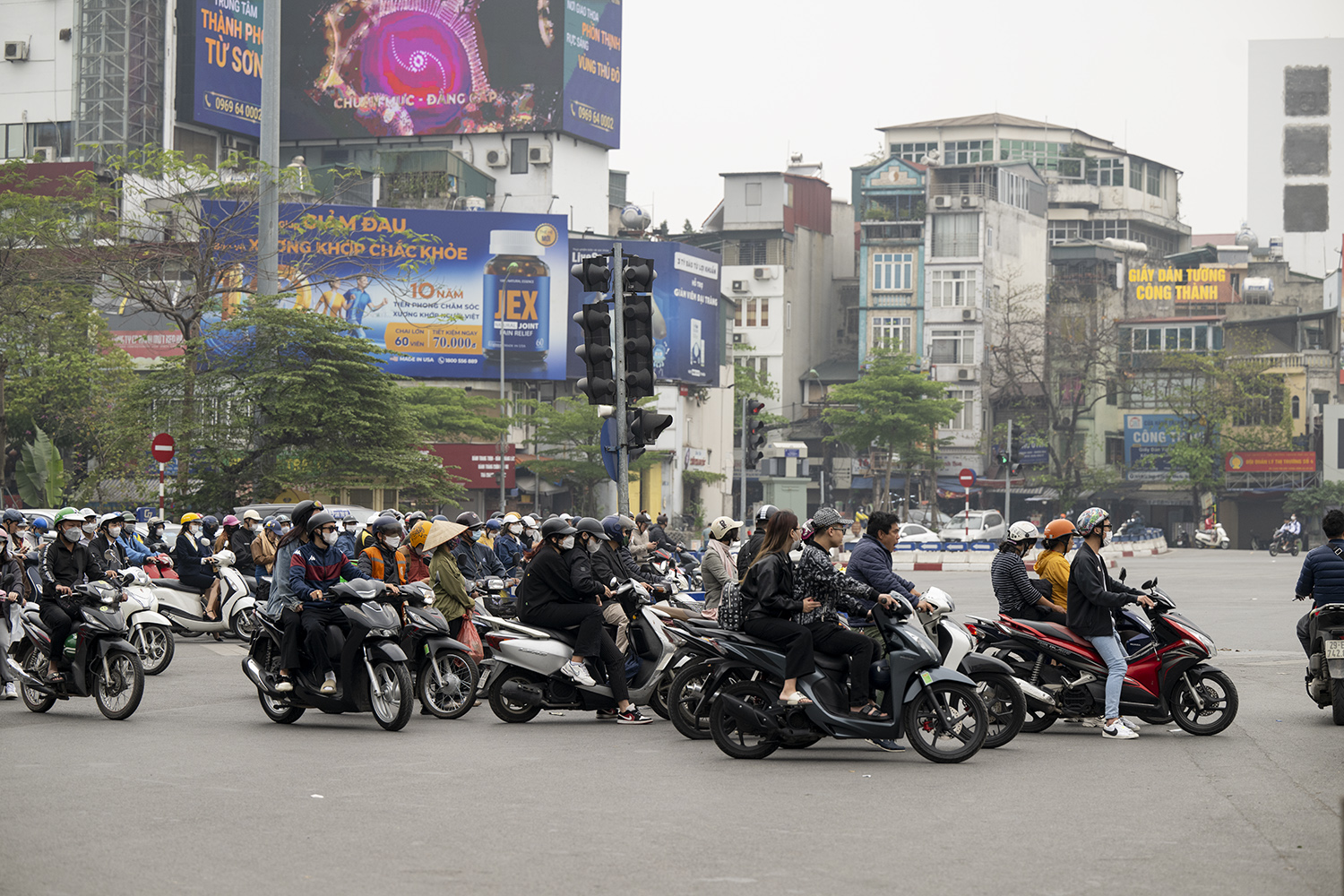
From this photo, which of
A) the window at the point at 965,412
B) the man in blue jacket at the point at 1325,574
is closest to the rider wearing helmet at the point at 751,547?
the man in blue jacket at the point at 1325,574

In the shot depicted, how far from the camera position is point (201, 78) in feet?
218

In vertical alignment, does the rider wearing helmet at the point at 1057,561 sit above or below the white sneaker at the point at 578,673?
above

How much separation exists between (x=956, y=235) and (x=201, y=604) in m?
64.8

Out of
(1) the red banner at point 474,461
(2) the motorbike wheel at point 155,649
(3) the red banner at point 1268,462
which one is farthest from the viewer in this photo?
(3) the red banner at point 1268,462

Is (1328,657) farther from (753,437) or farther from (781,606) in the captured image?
(753,437)

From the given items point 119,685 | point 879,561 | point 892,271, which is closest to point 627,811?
point 879,561

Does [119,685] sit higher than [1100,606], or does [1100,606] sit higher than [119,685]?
[1100,606]

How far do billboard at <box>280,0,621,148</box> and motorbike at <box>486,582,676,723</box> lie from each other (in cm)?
6180

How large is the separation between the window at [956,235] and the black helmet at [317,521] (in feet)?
230

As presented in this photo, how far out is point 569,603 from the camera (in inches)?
465

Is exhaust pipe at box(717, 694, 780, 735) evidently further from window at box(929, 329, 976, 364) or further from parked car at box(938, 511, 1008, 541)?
window at box(929, 329, 976, 364)

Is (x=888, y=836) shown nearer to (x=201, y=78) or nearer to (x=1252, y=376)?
(x=201, y=78)

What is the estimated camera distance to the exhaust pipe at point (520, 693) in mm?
12031

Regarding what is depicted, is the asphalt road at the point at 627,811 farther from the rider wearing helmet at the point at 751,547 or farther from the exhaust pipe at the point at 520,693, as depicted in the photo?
the rider wearing helmet at the point at 751,547
